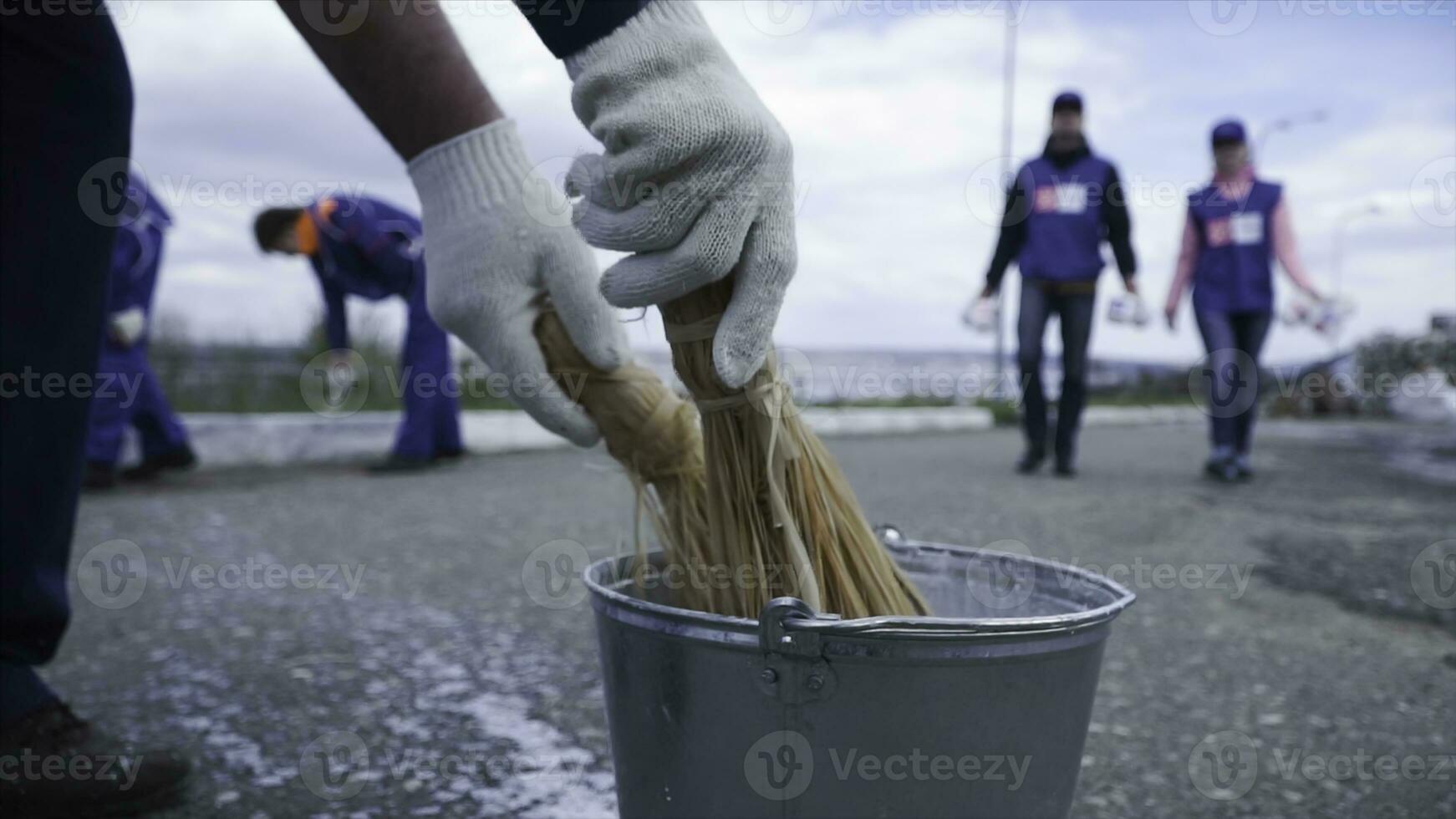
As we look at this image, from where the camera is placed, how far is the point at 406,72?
141 cm

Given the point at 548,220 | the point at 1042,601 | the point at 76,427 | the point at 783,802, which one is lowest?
the point at 783,802

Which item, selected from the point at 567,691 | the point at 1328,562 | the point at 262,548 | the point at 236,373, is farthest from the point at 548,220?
the point at 236,373

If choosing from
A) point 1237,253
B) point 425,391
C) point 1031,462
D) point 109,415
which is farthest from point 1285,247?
point 109,415

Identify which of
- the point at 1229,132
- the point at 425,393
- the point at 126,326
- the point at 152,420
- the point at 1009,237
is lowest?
the point at 152,420

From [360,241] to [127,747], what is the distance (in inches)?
185

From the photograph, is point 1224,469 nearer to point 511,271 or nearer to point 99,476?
point 511,271

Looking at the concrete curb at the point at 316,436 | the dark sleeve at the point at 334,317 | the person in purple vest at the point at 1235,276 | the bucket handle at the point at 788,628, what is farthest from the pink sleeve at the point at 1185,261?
the bucket handle at the point at 788,628

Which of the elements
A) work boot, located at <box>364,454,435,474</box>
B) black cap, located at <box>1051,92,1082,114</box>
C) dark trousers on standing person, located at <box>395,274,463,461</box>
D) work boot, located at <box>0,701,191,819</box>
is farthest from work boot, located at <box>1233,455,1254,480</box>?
work boot, located at <box>0,701,191,819</box>

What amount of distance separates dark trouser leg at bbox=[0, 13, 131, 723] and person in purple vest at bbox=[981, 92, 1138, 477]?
16.3 feet

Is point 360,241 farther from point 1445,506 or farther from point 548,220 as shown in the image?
point 1445,506

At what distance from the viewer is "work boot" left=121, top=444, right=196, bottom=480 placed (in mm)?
5371

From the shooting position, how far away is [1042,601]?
4.54 ft

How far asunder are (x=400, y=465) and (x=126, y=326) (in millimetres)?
1543

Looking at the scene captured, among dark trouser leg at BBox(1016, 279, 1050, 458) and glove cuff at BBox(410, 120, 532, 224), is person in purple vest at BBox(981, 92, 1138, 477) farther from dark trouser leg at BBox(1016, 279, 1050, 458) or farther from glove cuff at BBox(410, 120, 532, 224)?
glove cuff at BBox(410, 120, 532, 224)
